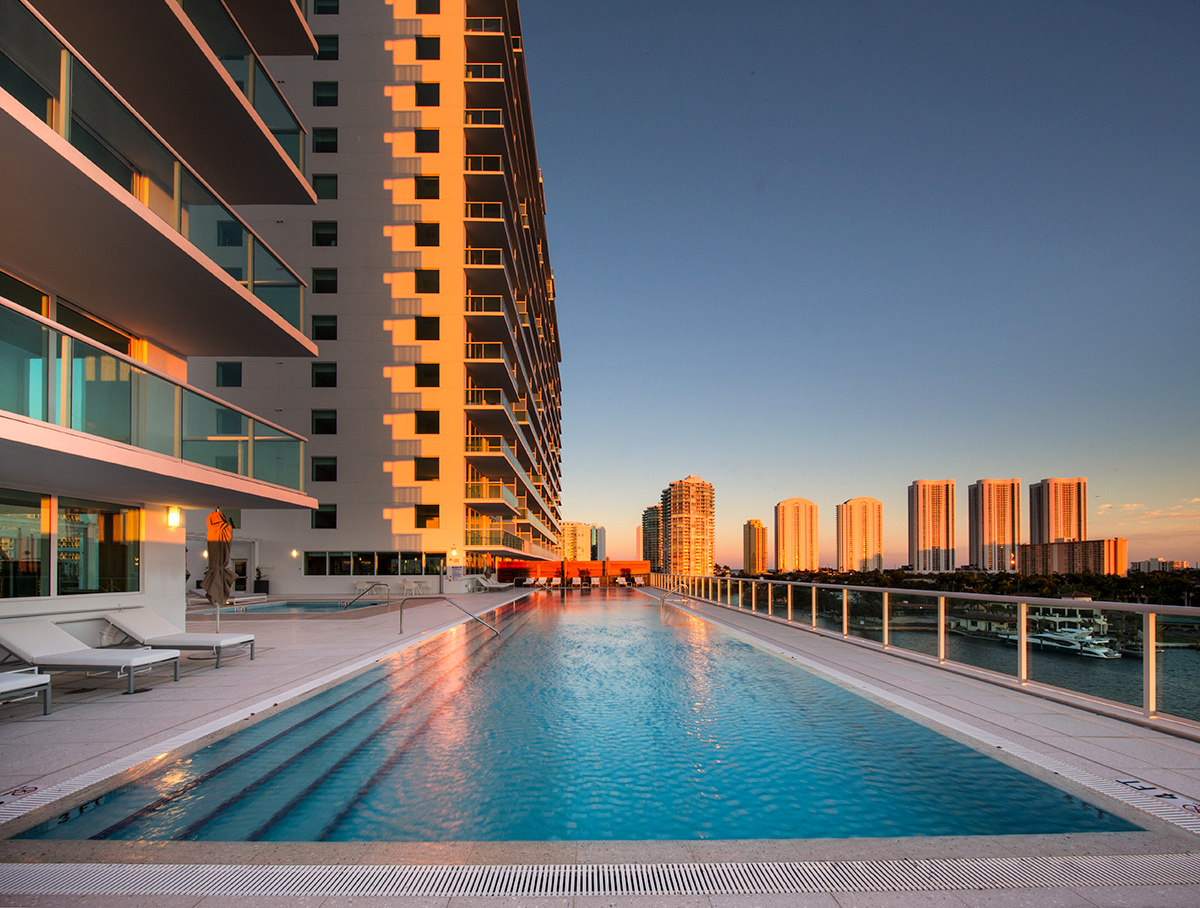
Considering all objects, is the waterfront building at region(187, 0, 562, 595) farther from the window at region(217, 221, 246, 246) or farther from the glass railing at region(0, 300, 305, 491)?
the window at region(217, 221, 246, 246)

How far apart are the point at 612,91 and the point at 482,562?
26.0 m

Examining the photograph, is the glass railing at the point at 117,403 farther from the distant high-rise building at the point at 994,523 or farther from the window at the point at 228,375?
the distant high-rise building at the point at 994,523

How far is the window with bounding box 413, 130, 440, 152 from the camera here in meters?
35.7

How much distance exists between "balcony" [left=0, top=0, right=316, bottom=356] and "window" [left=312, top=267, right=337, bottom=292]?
23.5 m

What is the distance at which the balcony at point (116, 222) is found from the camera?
Answer: 258 inches

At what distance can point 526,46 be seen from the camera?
2117 inches

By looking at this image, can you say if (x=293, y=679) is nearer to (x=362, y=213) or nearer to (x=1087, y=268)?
(x=362, y=213)

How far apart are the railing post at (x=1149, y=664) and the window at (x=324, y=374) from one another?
1345 inches

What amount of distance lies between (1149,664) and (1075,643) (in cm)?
71

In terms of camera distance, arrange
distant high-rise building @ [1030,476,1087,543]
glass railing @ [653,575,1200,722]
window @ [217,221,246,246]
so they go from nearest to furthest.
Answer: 1. glass railing @ [653,575,1200,722]
2. window @ [217,221,246,246]
3. distant high-rise building @ [1030,476,1087,543]

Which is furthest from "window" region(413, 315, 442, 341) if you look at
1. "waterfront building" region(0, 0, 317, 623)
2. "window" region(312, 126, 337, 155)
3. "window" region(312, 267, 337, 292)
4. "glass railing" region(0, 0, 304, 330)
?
"glass railing" region(0, 0, 304, 330)

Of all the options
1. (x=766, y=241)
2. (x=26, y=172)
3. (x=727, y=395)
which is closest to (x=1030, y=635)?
(x=26, y=172)

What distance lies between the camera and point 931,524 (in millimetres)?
166250

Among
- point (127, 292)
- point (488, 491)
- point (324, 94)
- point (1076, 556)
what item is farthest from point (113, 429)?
point (1076, 556)
